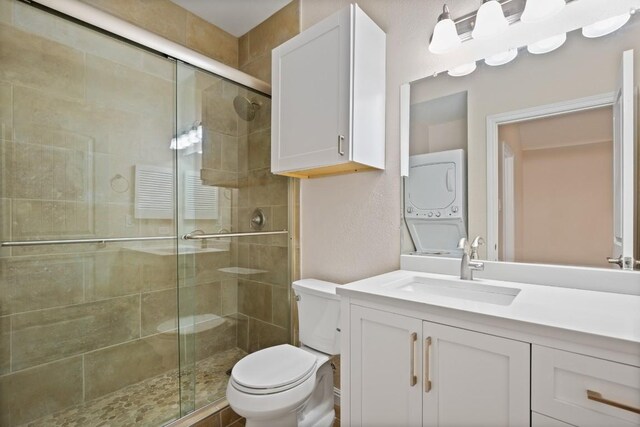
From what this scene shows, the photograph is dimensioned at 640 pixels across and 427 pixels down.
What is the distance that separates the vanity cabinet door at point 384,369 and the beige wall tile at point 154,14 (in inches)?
85.0

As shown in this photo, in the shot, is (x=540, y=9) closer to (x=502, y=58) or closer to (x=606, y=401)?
(x=502, y=58)

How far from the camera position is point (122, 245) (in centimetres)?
178

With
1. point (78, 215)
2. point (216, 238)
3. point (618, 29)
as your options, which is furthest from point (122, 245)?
point (618, 29)

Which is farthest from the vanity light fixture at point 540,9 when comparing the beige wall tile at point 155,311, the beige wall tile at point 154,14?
the beige wall tile at point 155,311

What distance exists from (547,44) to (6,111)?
2280 millimetres

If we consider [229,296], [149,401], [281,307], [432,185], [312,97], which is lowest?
[149,401]

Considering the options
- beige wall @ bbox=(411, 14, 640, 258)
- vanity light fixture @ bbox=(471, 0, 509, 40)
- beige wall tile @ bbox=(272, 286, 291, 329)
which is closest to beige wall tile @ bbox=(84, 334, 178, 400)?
beige wall tile @ bbox=(272, 286, 291, 329)

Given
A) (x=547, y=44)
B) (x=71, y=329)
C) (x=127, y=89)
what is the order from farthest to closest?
1. (x=127, y=89)
2. (x=71, y=329)
3. (x=547, y=44)

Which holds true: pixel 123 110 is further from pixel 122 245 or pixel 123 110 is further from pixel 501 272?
pixel 501 272

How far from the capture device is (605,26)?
3.51 feet

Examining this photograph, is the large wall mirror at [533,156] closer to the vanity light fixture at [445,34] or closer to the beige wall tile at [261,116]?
the vanity light fixture at [445,34]

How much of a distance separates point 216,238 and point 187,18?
1594 mm

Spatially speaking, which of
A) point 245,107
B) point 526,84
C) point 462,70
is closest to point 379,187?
point 462,70

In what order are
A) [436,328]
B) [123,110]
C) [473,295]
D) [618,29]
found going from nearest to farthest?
1. [436,328]
2. [618,29]
3. [473,295]
4. [123,110]
